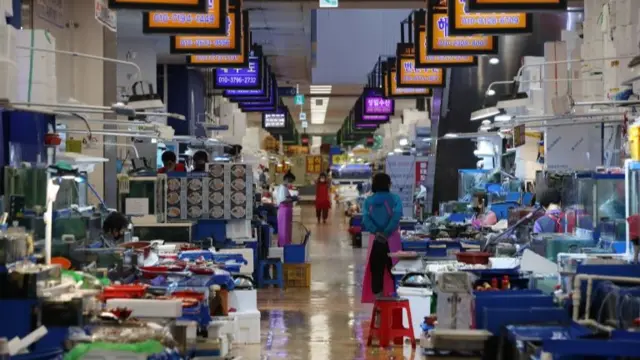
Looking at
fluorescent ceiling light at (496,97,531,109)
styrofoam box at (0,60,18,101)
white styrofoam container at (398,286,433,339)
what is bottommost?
white styrofoam container at (398,286,433,339)

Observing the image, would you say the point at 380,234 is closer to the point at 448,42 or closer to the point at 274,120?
the point at 448,42

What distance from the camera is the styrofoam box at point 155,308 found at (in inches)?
296

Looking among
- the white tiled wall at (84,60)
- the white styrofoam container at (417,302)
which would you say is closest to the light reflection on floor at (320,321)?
the white styrofoam container at (417,302)

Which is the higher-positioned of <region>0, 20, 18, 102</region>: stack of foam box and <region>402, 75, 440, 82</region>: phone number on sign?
<region>402, 75, 440, 82</region>: phone number on sign

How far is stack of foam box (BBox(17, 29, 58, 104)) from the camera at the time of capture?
979cm

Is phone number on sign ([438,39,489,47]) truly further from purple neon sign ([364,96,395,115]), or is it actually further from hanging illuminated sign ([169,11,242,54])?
purple neon sign ([364,96,395,115])

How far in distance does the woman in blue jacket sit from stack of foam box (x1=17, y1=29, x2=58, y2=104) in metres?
4.48

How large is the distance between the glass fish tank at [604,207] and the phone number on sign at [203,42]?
4.62 m

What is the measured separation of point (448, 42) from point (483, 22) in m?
1.99

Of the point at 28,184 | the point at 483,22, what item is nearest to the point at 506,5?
the point at 483,22

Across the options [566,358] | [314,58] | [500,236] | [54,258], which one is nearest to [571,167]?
[500,236]

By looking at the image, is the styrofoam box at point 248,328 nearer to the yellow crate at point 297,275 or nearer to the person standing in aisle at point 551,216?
the person standing in aisle at point 551,216

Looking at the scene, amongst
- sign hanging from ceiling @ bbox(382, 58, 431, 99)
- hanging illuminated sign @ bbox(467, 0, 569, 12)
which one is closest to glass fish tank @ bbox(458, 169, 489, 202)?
sign hanging from ceiling @ bbox(382, 58, 431, 99)

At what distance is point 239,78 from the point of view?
A: 20172mm
